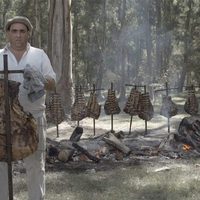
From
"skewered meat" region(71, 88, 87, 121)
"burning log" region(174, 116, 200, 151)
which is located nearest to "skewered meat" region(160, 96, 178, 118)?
"burning log" region(174, 116, 200, 151)

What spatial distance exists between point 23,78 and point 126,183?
10.1 ft

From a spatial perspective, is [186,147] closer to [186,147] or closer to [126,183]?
[186,147]

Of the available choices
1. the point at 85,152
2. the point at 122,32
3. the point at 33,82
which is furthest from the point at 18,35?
the point at 122,32

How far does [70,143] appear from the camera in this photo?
27.8 ft

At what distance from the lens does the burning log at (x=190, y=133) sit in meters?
9.02

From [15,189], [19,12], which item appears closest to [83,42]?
[19,12]

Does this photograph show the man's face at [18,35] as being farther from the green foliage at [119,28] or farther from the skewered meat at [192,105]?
the green foliage at [119,28]

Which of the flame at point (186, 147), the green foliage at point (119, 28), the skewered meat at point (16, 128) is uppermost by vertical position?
the green foliage at point (119, 28)

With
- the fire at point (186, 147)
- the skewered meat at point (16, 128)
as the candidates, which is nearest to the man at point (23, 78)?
the skewered meat at point (16, 128)

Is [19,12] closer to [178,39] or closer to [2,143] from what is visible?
[178,39]

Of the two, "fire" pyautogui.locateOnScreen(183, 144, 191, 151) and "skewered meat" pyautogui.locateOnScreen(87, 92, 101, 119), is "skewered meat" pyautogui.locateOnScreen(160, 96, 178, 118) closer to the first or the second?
"skewered meat" pyautogui.locateOnScreen(87, 92, 101, 119)

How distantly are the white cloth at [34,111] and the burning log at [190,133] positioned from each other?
500 centimetres

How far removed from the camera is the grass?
600 centimetres

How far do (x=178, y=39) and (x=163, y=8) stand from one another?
115 inches
